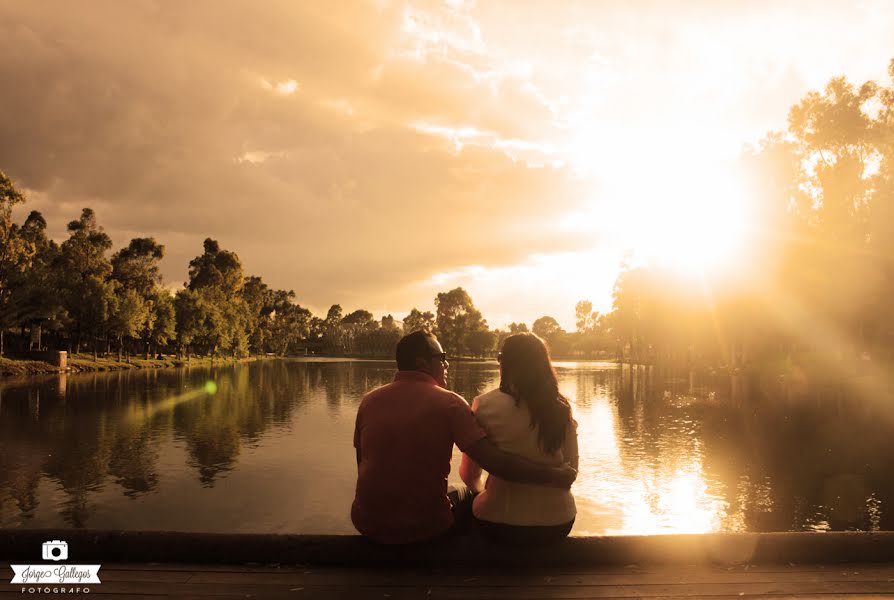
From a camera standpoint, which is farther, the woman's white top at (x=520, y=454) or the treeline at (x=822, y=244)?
the treeline at (x=822, y=244)

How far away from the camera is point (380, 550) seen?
4785 mm

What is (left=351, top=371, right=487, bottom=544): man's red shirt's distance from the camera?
459cm

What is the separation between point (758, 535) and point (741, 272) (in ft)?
120

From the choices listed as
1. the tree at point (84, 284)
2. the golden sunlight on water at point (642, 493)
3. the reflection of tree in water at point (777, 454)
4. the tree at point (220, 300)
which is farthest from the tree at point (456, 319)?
the golden sunlight on water at point (642, 493)

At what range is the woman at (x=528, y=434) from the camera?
4.64m

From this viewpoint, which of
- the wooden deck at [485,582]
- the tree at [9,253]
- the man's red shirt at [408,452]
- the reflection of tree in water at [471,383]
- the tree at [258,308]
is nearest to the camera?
the wooden deck at [485,582]

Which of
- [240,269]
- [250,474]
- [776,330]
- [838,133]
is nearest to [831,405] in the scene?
[776,330]

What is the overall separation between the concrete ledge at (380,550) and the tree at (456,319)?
510 ft

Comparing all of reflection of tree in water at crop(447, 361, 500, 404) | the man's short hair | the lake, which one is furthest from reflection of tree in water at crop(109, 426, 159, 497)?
reflection of tree in water at crop(447, 361, 500, 404)

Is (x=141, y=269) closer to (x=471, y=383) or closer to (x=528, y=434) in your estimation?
(x=471, y=383)

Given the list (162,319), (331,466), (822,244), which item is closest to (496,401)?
(331,466)

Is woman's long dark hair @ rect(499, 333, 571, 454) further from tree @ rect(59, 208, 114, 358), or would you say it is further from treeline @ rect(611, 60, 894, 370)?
tree @ rect(59, 208, 114, 358)

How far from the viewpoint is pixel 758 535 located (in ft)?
16.5

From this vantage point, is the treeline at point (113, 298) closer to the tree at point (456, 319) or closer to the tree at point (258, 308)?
the tree at point (258, 308)
